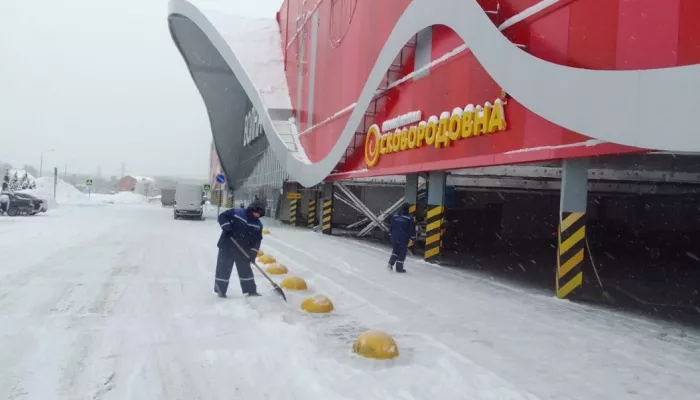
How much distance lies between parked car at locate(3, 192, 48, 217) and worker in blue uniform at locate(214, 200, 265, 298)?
26.0 metres

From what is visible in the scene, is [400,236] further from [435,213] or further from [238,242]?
[238,242]

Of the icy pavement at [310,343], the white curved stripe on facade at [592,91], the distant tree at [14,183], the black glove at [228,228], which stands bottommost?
the icy pavement at [310,343]

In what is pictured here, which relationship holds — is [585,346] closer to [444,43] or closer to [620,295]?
[620,295]

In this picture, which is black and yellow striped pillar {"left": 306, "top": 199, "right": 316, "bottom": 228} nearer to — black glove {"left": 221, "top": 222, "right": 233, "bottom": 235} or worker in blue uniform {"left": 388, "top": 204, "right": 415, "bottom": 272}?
worker in blue uniform {"left": 388, "top": 204, "right": 415, "bottom": 272}

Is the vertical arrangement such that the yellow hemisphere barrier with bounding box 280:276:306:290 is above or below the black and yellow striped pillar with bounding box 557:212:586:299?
below

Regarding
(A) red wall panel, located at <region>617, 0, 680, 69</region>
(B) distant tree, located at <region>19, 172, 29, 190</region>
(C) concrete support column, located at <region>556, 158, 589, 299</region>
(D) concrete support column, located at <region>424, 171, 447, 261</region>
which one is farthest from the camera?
(B) distant tree, located at <region>19, 172, 29, 190</region>

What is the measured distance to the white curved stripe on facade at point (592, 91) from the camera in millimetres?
6988

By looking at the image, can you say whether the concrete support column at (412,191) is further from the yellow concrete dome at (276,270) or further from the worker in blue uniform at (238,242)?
the worker in blue uniform at (238,242)

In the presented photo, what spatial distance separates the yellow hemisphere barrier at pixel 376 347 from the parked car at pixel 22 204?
1158 inches

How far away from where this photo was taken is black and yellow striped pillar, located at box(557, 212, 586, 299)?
9828 mm

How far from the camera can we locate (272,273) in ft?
37.4

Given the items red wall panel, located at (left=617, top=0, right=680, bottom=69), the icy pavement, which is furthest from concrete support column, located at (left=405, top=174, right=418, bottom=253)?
red wall panel, located at (left=617, top=0, right=680, bottom=69)

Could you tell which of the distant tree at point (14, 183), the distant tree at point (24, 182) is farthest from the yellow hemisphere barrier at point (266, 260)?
Answer: the distant tree at point (14, 183)

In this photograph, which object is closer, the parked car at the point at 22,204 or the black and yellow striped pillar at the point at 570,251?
the black and yellow striped pillar at the point at 570,251
